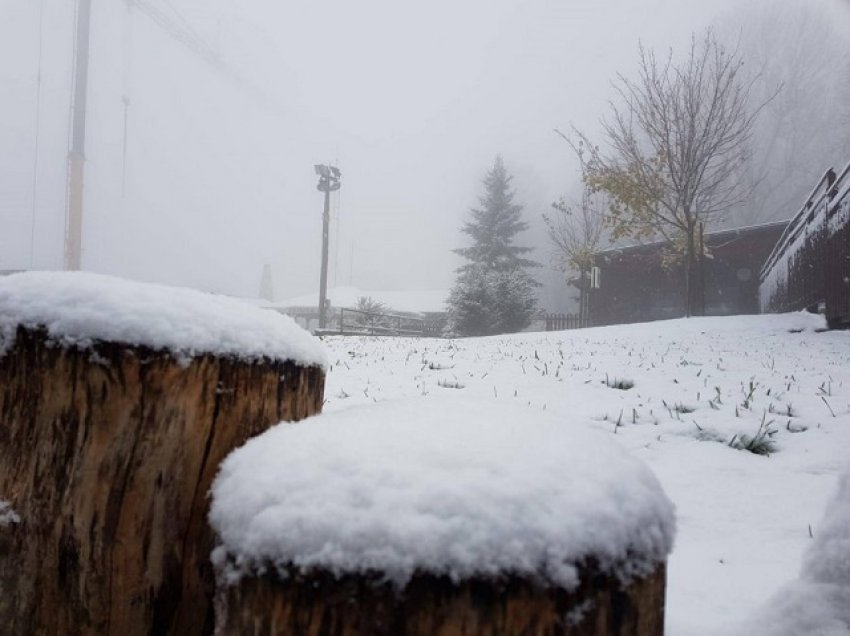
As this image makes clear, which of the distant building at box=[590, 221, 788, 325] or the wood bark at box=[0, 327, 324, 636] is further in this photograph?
the distant building at box=[590, 221, 788, 325]

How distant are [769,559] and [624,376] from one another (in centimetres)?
328

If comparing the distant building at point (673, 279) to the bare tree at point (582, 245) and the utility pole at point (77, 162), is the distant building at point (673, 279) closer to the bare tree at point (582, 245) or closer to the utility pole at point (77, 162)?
the bare tree at point (582, 245)

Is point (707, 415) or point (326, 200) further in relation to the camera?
point (326, 200)

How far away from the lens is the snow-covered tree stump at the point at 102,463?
3.33 feet

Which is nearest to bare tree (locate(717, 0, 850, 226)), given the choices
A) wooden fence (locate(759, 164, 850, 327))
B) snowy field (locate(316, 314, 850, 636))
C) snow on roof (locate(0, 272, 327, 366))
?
wooden fence (locate(759, 164, 850, 327))

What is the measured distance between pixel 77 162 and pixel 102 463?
3550 centimetres

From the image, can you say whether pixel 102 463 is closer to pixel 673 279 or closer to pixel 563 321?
pixel 673 279

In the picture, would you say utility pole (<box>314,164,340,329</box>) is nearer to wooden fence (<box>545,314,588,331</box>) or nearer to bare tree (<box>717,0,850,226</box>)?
wooden fence (<box>545,314,588,331</box>)

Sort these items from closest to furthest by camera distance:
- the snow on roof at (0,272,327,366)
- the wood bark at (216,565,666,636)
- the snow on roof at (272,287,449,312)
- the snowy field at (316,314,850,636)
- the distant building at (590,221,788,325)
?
1. the wood bark at (216,565,666,636)
2. the snow on roof at (0,272,327,366)
3. the snowy field at (316,314,850,636)
4. the distant building at (590,221,788,325)
5. the snow on roof at (272,287,449,312)

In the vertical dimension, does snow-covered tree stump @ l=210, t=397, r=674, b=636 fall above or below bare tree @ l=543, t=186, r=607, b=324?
below

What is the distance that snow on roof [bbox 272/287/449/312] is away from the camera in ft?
161

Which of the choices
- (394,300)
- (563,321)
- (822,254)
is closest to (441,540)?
(822,254)

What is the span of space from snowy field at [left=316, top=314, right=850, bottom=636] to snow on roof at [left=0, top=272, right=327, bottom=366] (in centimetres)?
57

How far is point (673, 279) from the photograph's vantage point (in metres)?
22.6
